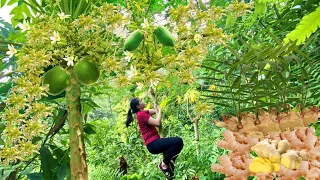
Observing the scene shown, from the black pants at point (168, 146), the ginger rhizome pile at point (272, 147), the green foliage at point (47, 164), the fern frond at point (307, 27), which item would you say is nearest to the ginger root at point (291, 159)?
the ginger rhizome pile at point (272, 147)

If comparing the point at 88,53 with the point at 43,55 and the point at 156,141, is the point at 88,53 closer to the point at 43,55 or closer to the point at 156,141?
the point at 43,55

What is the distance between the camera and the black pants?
175 cm

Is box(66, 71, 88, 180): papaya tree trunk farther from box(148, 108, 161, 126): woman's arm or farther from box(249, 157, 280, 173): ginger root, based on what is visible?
box(148, 108, 161, 126): woman's arm

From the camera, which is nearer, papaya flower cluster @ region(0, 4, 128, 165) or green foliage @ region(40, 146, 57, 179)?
papaya flower cluster @ region(0, 4, 128, 165)

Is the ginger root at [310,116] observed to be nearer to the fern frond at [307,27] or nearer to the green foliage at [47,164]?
the fern frond at [307,27]

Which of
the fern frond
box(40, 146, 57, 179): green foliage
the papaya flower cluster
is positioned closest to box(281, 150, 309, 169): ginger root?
the fern frond

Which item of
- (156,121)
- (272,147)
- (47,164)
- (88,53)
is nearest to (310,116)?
(272,147)

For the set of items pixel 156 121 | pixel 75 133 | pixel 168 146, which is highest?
pixel 156 121

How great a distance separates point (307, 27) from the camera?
1.53 ft

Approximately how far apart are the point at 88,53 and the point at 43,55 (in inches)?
3.1

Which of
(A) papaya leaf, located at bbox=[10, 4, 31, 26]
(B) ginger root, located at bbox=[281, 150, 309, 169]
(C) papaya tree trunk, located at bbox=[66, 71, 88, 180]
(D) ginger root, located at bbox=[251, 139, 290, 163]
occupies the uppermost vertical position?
(A) papaya leaf, located at bbox=[10, 4, 31, 26]

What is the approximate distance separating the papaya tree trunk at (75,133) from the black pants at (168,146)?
117 centimetres

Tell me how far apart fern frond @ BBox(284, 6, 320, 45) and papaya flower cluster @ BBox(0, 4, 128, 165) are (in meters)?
0.23

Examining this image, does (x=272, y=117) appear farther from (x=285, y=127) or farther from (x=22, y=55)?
(x=22, y=55)
